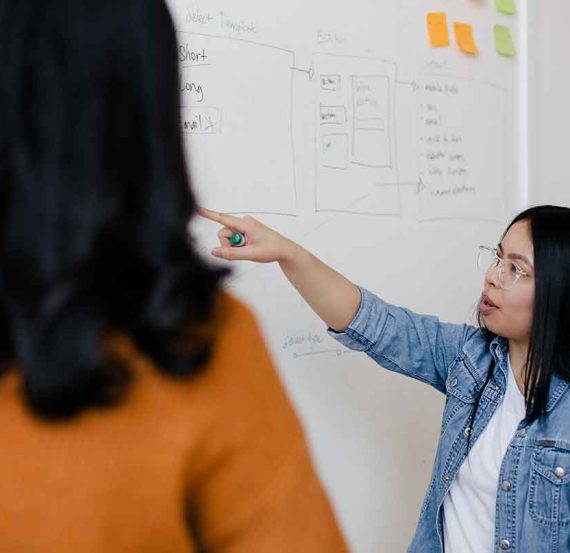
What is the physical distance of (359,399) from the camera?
66.4 inches

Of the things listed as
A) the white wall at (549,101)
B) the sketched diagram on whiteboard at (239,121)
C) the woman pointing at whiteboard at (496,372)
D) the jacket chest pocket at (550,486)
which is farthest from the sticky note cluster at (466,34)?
the jacket chest pocket at (550,486)

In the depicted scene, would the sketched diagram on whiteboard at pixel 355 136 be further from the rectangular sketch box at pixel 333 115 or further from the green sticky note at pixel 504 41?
the green sticky note at pixel 504 41

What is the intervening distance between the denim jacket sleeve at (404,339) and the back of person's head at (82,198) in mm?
836

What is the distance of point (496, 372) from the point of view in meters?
1.38

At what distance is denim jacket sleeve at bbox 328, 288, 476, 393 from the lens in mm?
1363

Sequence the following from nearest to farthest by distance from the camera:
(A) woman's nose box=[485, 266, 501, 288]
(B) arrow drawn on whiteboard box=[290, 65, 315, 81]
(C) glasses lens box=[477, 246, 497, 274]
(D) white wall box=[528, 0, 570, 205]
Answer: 1. (A) woman's nose box=[485, 266, 501, 288]
2. (B) arrow drawn on whiteboard box=[290, 65, 315, 81]
3. (C) glasses lens box=[477, 246, 497, 274]
4. (D) white wall box=[528, 0, 570, 205]

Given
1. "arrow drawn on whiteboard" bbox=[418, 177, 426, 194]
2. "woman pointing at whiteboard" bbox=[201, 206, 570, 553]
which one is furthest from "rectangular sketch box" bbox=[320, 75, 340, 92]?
"woman pointing at whiteboard" bbox=[201, 206, 570, 553]

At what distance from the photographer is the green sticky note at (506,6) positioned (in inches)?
79.5

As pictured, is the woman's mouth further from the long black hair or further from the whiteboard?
→ the whiteboard


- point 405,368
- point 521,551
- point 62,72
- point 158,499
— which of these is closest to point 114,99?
point 62,72

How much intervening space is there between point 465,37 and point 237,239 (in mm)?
1055

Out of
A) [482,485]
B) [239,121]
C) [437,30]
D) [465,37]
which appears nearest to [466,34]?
[465,37]

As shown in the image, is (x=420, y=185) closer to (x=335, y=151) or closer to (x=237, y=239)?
(x=335, y=151)

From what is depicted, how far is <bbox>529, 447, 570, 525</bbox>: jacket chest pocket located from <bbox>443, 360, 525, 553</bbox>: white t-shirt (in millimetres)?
61
